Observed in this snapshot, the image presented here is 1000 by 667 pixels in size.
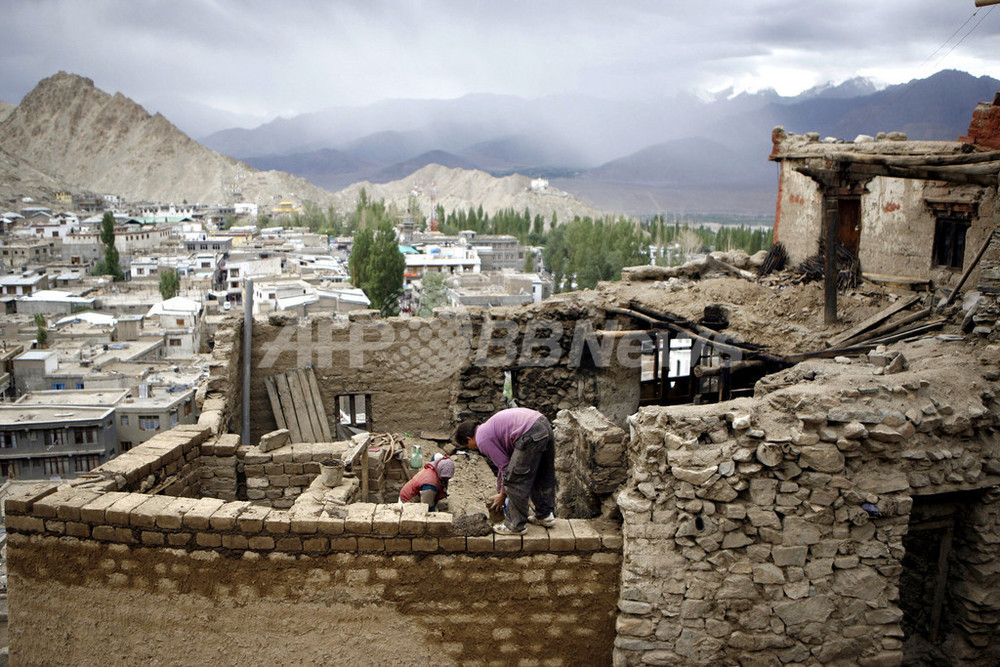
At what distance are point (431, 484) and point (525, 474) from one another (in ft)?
3.44

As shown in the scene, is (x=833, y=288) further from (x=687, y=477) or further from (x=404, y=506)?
(x=404, y=506)

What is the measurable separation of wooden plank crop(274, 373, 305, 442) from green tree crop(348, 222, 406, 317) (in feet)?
155

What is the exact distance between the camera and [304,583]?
5445mm

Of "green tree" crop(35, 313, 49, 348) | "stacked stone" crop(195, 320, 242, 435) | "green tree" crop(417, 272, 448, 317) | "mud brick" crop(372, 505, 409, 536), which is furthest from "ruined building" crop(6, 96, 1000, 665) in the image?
"green tree" crop(417, 272, 448, 317)

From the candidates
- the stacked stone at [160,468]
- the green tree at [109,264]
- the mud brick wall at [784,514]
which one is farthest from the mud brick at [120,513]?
the green tree at [109,264]

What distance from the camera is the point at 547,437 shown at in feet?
18.8

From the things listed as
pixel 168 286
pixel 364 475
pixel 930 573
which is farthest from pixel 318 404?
pixel 168 286

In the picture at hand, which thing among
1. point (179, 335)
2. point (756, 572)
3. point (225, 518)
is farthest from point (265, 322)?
point (179, 335)

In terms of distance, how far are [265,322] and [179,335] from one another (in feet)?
159

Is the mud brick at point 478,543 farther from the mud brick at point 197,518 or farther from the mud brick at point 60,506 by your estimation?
the mud brick at point 60,506

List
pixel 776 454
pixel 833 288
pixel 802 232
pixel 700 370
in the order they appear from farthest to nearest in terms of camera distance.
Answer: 1. pixel 802 232
2. pixel 833 288
3. pixel 700 370
4. pixel 776 454

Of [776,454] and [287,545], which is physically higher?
[776,454]

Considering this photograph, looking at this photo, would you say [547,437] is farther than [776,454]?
Yes

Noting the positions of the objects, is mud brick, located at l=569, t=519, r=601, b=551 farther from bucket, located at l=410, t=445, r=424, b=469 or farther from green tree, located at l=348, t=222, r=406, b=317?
green tree, located at l=348, t=222, r=406, b=317
